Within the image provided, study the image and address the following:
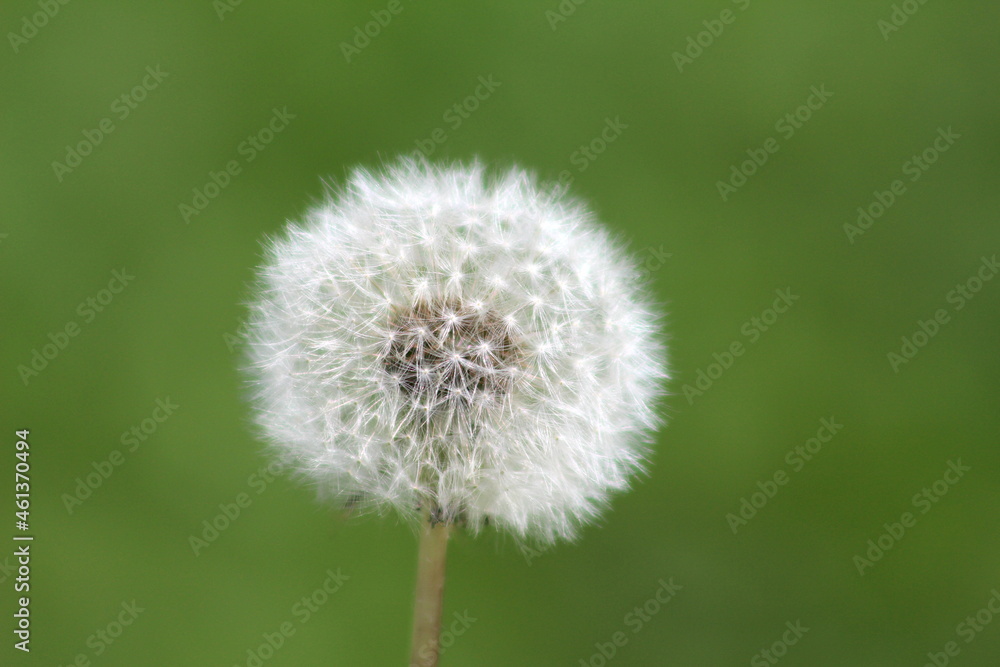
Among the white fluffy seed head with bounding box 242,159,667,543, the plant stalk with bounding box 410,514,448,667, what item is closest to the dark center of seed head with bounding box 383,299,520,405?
the white fluffy seed head with bounding box 242,159,667,543

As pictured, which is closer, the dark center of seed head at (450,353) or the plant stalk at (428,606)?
the plant stalk at (428,606)

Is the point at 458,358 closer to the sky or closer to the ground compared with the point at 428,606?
closer to the sky

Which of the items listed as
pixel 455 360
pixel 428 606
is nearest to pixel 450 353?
pixel 455 360

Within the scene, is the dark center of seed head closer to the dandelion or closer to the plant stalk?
the dandelion

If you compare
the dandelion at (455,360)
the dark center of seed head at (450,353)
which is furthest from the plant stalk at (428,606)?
the dark center of seed head at (450,353)

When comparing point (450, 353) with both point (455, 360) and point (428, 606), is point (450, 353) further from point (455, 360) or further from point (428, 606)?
point (428, 606)

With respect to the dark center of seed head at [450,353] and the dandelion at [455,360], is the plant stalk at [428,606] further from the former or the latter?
the dark center of seed head at [450,353]
